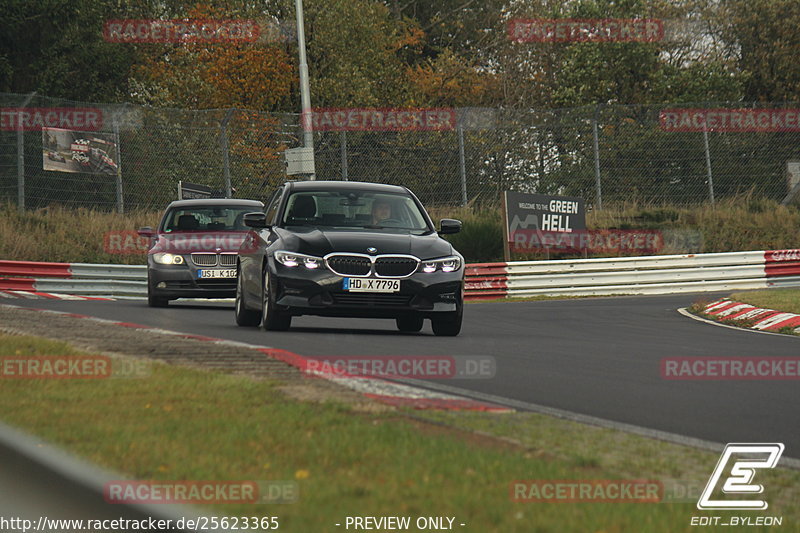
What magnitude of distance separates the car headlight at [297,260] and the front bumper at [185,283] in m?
6.02

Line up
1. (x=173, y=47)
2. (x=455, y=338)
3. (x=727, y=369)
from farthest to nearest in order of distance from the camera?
1. (x=173, y=47)
2. (x=455, y=338)
3. (x=727, y=369)

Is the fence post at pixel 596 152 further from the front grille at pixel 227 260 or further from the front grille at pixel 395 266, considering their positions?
the front grille at pixel 395 266

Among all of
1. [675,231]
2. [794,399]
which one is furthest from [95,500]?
[675,231]

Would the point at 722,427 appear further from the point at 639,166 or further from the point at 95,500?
the point at 639,166

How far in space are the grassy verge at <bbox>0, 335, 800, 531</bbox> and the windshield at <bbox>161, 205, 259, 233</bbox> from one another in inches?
472

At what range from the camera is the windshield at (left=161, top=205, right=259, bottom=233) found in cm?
1955

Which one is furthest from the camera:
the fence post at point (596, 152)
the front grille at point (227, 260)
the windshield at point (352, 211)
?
the fence post at point (596, 152)

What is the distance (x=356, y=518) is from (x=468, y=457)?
121cm

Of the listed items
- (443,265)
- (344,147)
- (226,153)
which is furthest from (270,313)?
(344,147)

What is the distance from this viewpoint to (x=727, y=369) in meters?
10.8

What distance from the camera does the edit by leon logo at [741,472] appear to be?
4.80m

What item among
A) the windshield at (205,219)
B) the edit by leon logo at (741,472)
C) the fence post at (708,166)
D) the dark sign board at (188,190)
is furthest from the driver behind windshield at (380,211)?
the fence post at (708,166)

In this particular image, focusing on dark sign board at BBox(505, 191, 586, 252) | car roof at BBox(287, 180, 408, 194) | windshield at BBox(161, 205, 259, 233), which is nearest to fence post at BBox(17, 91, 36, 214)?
windshield at BBox(161, 205, 259, 233)

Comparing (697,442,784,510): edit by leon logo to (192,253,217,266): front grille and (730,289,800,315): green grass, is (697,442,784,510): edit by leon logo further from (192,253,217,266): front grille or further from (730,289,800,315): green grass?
(192,253,217,266): front grille
